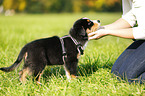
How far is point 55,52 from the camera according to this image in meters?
2.86

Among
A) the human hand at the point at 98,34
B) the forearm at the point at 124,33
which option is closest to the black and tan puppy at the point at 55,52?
the human hand at the point at 98,34

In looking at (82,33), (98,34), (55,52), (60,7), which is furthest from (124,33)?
(60,7)

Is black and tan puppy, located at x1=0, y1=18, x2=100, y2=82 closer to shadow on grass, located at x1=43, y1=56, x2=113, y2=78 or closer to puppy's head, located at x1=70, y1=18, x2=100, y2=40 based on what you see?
puppy's head, located at x1=70, y1=18, x2=100, y2=40

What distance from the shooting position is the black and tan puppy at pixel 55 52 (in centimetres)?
267

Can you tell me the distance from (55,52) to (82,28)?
65cm

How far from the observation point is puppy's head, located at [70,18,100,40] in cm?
305

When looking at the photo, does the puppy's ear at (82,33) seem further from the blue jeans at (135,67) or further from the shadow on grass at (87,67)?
the blue jeans at (135,67)

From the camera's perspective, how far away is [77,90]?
8.28 feet

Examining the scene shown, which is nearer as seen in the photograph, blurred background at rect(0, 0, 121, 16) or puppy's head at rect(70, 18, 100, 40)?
puppy's head at rect(70, 18, 100, 40)

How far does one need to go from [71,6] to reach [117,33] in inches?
1664

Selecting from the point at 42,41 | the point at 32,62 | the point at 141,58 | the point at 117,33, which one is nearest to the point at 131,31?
the point at 117,33

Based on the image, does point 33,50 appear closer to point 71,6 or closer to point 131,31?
point 131,31

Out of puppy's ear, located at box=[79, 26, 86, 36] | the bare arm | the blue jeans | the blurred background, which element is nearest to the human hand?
the bare arm

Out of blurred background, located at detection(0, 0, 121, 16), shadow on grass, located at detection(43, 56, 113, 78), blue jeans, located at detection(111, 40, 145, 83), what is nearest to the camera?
blue jeans, located at detection(111, 40, 145, 83)
